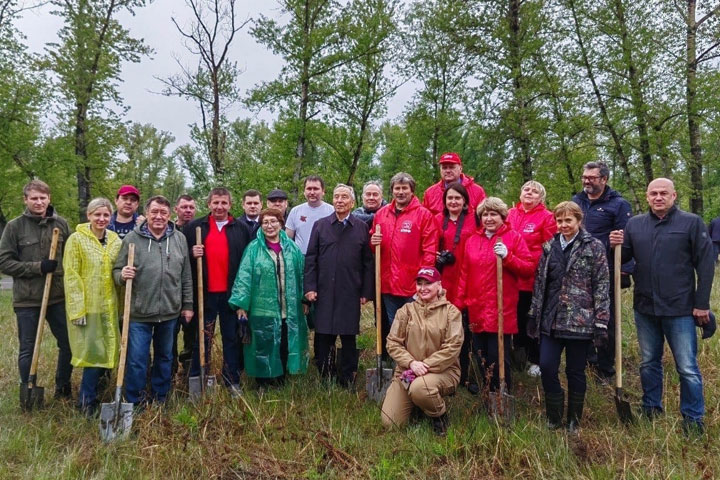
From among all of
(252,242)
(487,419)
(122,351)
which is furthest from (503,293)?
(122,351)

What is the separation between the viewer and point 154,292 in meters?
4.48

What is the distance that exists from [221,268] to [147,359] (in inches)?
46.5

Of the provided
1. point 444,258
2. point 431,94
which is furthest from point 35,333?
A: point 431,94

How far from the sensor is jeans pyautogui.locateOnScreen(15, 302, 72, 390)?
475 cm

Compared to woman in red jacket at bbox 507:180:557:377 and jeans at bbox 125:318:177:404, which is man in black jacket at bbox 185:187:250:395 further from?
woman in red jacket at bbox 507:180:557:377

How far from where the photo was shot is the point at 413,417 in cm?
448

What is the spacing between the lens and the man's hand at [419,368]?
422cm

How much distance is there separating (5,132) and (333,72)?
11.4 meters

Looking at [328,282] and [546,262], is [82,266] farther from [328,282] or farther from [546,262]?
[546,262]

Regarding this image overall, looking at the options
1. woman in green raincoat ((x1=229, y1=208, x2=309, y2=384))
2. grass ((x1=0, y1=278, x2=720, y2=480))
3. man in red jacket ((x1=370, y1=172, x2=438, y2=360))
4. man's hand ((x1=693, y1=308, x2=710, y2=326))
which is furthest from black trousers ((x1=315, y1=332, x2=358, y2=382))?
man's hand ((x1=693, y1=308, x2=710, y2=326))

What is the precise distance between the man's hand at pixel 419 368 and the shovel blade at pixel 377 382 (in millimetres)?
780

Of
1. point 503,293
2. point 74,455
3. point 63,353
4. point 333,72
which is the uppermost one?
point 333,72

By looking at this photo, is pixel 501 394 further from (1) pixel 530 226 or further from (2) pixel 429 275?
(1) pixel 530 226

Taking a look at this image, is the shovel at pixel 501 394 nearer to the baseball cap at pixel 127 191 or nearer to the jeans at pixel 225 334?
the jeans at pixel 225 334
